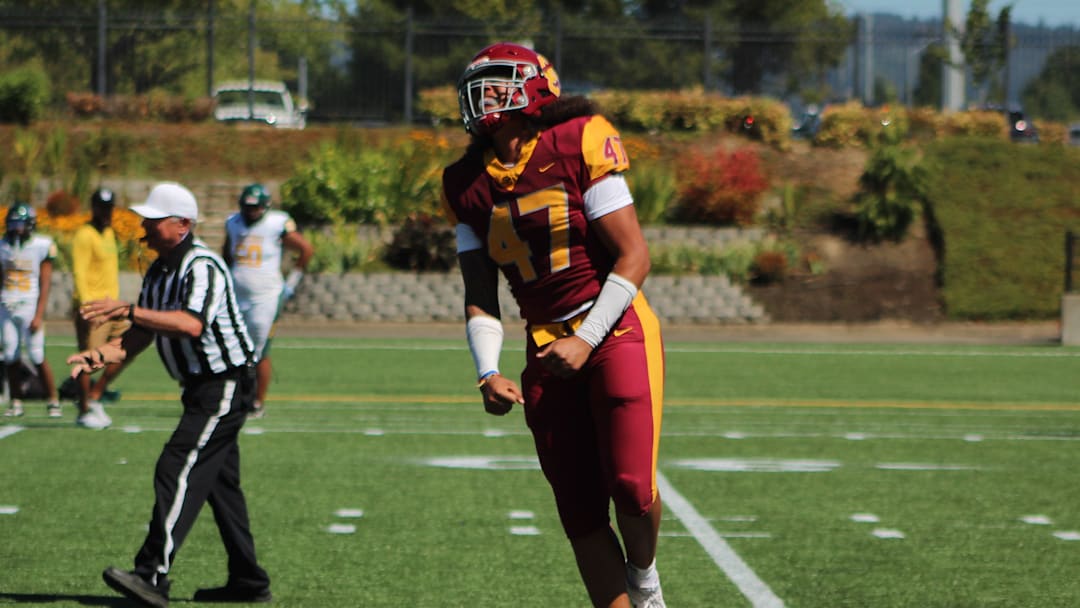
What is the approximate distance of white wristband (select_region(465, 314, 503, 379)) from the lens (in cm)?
517

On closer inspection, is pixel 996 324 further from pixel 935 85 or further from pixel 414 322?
pixel 935 85

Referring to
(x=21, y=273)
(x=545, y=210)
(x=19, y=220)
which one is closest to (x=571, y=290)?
(x=545, y=210)

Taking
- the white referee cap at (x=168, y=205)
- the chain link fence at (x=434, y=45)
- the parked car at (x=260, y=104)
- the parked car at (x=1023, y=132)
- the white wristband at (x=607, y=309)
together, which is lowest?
the white wristband at (x=607, y=309)

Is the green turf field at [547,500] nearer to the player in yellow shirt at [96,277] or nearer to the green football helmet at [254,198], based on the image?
the player in yellow shirt at [96,277]

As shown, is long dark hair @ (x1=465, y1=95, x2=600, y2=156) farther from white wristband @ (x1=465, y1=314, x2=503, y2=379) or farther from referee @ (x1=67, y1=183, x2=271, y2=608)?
referee @ (x1=67, y1=183, x2=271, y2=608)

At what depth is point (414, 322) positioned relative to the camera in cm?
2652

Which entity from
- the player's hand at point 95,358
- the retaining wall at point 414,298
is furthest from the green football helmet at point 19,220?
the retaining wall at point 414,298

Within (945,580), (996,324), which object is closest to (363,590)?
(945,580)

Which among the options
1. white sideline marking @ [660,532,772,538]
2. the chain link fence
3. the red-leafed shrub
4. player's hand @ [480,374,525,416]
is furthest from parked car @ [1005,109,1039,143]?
player's hand @ [480,374,525,416]

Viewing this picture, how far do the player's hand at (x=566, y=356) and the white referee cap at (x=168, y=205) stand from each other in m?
2.39

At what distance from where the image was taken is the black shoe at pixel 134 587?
243 inches

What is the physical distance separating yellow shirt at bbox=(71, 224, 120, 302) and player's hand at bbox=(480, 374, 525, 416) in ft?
29.6

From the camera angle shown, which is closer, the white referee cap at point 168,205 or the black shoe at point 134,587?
the black shoe at point 134,587

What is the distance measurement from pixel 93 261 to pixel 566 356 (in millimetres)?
9458
